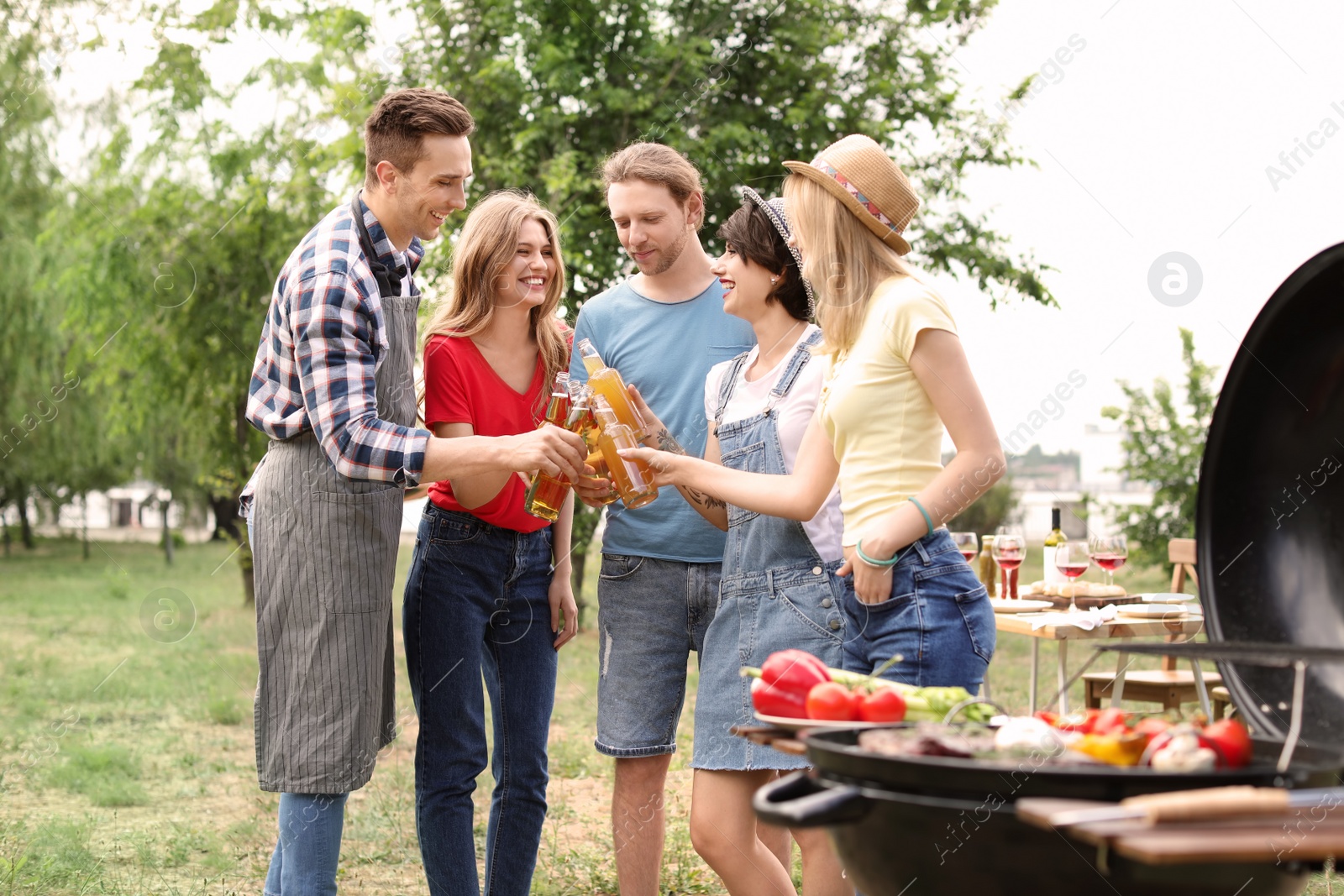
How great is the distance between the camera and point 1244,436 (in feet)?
6.04

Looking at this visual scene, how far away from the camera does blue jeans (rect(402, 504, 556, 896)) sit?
116 inches

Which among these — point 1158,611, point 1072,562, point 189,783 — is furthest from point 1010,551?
point 189,783

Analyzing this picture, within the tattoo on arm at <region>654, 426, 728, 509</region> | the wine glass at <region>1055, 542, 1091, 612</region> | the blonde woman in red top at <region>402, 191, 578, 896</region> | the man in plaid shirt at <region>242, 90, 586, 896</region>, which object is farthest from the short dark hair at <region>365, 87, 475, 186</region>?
the wine glass at <region>1055, 542, 1091, 612</region>

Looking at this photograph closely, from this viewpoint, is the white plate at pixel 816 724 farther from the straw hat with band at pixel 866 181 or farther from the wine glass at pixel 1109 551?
the wine glass at pixel 1109 551

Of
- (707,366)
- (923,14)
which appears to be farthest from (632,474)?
(923,14)

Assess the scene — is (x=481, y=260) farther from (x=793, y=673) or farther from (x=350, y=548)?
(x=793, y=673)

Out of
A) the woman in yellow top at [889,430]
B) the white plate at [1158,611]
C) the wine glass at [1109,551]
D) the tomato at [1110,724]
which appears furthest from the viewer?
the wine glass at [1109,551]

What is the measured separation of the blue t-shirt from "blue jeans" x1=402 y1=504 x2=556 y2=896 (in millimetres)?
296

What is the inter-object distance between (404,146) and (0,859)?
337 centimetres

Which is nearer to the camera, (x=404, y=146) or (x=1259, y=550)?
(x=1259, y=550)

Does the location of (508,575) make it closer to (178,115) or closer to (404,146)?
(404,146)

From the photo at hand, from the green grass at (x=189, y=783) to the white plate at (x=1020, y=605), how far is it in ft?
5.36

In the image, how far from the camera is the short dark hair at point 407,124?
2.72 meters

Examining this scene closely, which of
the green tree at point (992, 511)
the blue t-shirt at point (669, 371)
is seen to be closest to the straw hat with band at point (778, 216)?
the blue t-shirt at point (669, 371)
